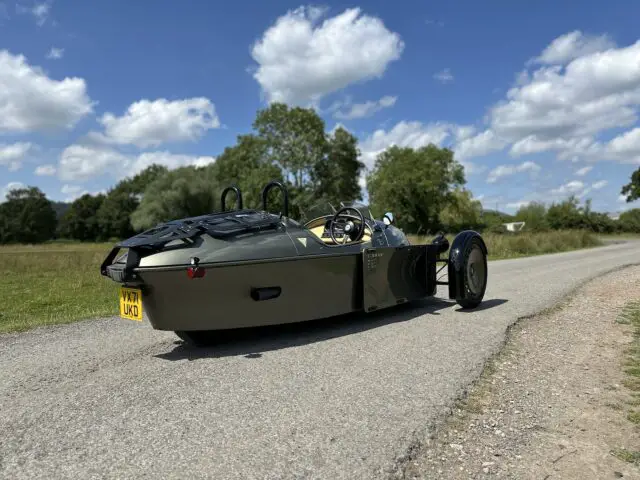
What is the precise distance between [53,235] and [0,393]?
308 feet

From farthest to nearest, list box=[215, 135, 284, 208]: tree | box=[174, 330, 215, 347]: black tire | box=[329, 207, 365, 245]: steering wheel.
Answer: box=[215, 135, 284, 208]: tree, box=[329, 207, 365, 245]: steering wheel, box=[174, 330, 215, 347]: black tire

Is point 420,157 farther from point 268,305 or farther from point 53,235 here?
point 53,235

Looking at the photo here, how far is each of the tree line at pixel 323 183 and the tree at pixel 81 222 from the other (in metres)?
9.05

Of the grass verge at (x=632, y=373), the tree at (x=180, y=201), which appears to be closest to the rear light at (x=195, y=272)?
the grass verge at (x=632, y=373)

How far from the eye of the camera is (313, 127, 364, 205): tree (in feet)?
161

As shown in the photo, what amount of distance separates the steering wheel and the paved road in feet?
3.54

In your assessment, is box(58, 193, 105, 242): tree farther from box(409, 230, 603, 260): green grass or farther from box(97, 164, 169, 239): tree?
box(409, 230, 603, 260): green grass

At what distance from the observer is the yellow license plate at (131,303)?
4.55m

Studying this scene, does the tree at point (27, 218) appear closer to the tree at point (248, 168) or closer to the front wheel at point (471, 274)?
the tree at point (248, 168)

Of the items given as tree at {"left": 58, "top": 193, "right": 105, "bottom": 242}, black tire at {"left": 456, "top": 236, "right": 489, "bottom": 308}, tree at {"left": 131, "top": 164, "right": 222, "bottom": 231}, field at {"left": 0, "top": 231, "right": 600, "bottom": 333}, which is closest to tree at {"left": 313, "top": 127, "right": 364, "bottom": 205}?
tree at {"left": 131, "top": 164, "right": 222, "bottom": 231}

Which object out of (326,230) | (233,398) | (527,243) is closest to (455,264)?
(326,230)

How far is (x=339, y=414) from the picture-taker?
3275 millimetres

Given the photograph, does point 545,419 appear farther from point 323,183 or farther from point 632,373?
point 323,183

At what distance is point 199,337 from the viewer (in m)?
5.00
